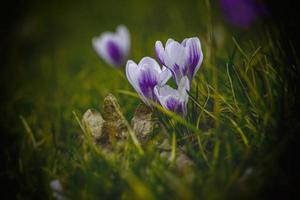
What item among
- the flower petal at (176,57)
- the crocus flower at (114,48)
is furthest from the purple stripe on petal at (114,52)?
the flower petal at (176,57)

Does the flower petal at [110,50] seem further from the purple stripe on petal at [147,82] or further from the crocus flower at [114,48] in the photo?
the purple stripe on petal at [147,82]

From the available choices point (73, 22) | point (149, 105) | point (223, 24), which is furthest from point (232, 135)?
point (73, 22)

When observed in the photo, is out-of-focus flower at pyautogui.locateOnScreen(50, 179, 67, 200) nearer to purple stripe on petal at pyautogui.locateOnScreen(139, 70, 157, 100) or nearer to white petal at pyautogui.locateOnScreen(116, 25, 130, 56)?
purple stripe on petal at pyautogui.locateOnScreen(139, 70, 157, 100)

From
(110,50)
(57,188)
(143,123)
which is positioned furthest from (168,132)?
(110,50)

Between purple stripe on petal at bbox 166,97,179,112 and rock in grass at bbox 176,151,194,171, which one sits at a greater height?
purple stripe on petal at bbox 166,97,179,112

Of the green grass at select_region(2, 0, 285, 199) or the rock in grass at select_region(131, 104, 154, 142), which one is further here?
the rock in grass at select_region(131, 104, 154, 142)

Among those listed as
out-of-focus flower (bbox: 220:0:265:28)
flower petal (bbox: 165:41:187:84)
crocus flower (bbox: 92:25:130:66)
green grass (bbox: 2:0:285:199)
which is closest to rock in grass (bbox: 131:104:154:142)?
green grass (bbox: 2:0:285:199)

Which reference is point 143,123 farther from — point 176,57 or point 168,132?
point 176,57
